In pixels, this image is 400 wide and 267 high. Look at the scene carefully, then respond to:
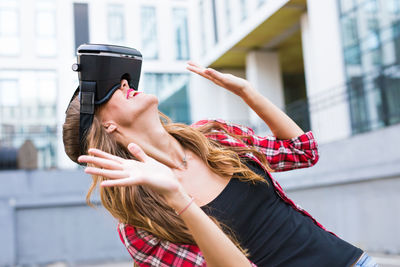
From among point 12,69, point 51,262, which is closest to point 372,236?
point 51,262

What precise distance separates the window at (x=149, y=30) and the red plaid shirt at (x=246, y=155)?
21164 millimetres

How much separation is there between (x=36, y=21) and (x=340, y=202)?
54.0 feet

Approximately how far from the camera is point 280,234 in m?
1.90

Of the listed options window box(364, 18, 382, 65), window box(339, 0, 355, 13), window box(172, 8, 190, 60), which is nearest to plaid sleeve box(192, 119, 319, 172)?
window box(364, 18, 382, 65)

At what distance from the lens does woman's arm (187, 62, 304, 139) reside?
2.13 m

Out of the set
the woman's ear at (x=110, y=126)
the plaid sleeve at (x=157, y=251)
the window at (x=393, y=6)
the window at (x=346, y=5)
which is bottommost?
the plaid sleeve at (x=157, y=251)

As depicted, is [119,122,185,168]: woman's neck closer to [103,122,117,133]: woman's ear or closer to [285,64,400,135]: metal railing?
[103,122,117,133]: woman's ear

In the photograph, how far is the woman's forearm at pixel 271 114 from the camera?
218 cm

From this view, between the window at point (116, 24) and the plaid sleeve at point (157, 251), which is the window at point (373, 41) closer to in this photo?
the plaid sleeve at point (157, 251)

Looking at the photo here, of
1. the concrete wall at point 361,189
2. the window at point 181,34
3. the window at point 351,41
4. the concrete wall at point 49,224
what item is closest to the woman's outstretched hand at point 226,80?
the concrete wall at point 361,189

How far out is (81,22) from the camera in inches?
873

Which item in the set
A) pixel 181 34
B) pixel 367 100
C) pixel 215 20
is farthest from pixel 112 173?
pixel 181 34

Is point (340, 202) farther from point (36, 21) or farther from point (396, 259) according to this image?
point (36, 21)

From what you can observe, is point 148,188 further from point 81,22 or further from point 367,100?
point 81,22
